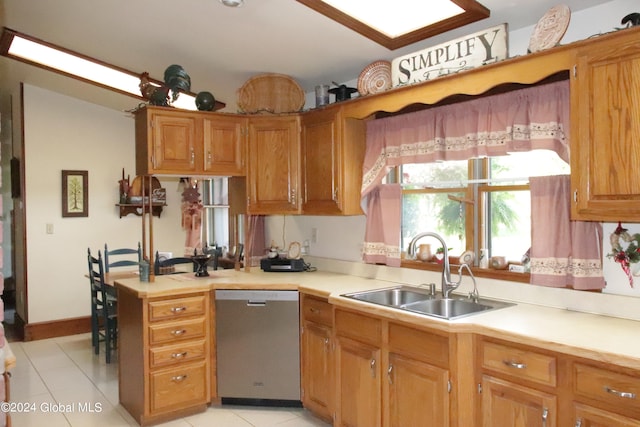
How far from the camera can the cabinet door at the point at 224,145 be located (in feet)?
11.8

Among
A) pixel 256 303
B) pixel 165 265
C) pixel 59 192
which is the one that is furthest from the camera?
pixel 59 192

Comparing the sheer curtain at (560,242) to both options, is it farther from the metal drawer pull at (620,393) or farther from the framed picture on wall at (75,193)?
the framed picture on wall at (75,193)

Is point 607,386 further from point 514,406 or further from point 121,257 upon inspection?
point 121,257

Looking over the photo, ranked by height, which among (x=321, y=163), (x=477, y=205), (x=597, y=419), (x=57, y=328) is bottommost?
(x=57, y=328)

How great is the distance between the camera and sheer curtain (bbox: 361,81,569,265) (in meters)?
2.43

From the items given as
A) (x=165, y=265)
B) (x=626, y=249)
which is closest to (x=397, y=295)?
(x=626, y=249)

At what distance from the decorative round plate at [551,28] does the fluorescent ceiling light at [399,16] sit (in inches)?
13.1

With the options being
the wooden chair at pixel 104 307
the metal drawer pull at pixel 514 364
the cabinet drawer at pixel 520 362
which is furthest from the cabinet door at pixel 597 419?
the wooden chair at pixel 104 307

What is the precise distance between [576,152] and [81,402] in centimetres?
356

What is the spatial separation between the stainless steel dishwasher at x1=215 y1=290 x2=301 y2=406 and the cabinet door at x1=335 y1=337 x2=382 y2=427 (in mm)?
466

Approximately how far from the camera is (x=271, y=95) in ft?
12.8

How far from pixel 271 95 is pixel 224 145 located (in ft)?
1.94

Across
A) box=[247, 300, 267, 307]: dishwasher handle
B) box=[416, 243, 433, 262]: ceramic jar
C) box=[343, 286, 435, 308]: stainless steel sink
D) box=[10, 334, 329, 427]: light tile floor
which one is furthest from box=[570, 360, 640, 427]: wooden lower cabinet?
box=[247, 300, 267, 307]: dishwasher handle

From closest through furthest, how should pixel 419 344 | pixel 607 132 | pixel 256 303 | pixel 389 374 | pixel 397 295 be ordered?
pixel 607 132
pixel 419 344
pixel 389 374
pixel 397 295
pixel 256 303
